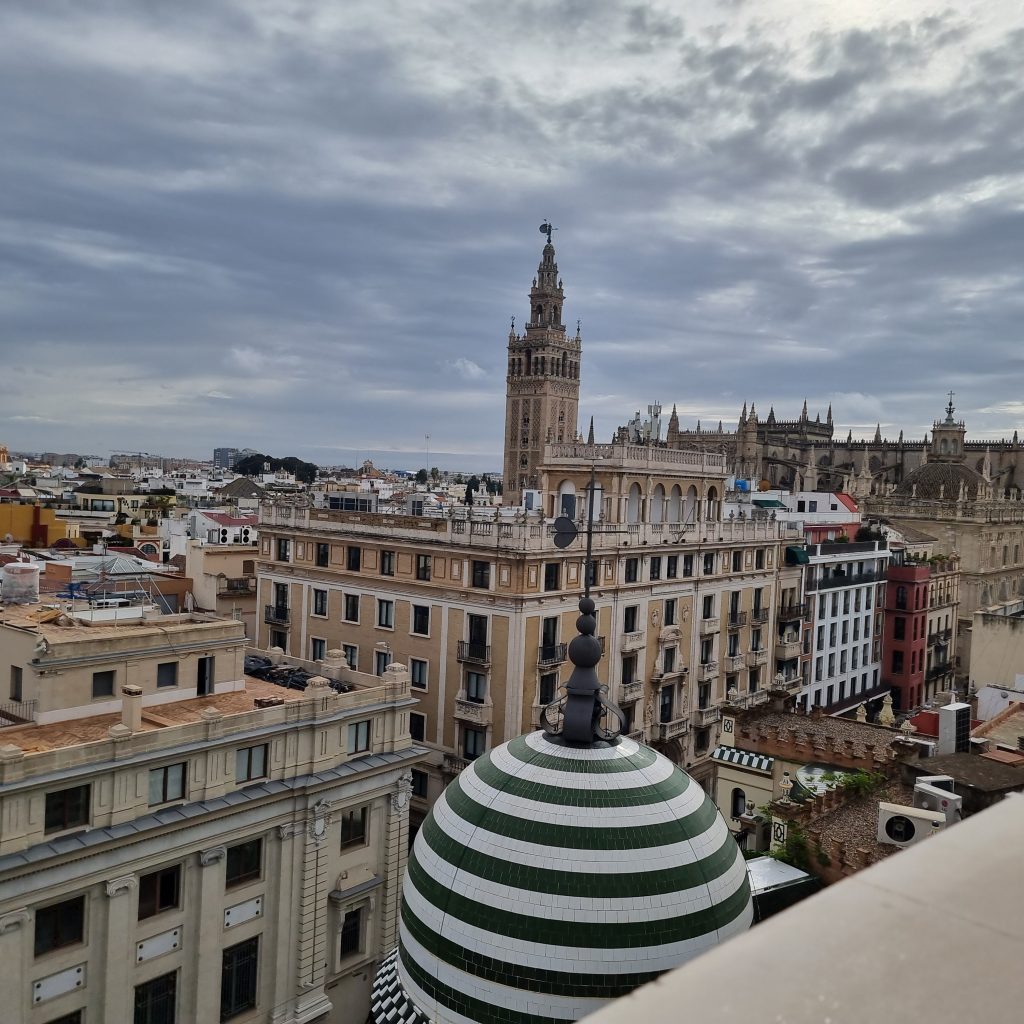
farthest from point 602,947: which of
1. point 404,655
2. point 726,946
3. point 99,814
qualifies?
point 404,655

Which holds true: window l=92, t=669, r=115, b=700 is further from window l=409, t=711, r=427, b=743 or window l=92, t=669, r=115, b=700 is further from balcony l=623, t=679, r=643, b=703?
balcony l=623, t=679, r=643, b=703

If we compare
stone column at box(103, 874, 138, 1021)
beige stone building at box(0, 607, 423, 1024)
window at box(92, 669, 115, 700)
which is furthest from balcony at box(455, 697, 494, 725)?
stone column at box(103, 874, 138, 1021)

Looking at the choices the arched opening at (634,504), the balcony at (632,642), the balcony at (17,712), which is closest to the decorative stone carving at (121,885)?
the balcony at (17,712)

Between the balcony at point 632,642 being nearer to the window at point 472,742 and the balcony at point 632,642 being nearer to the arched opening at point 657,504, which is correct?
the arched opening at point 657,504

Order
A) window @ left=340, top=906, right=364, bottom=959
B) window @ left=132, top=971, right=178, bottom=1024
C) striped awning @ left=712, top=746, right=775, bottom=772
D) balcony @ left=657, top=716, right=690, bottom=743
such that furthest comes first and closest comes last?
balcony @ left=657, top=716, right=690, bottom=743, striped awning @ left=712, top=746, right=775, bottom=772, window @ left=340, top=906, right=364, bottom=959, window @ left=132, top=971, right=178, bottom=1024

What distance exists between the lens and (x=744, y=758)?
101 feet

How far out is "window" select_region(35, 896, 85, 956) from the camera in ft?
69.5

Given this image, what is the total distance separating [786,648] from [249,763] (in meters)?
38.3

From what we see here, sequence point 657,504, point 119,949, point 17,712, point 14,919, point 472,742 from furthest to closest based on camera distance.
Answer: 1. point 657,504
2. point 472,742
3. point 17,712
4. point 119,949
5. point 14,919

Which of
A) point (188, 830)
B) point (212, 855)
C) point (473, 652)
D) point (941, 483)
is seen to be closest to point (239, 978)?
point (212, 855)

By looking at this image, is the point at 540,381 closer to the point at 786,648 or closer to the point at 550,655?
the point at 786,648

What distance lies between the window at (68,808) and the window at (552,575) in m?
21.7

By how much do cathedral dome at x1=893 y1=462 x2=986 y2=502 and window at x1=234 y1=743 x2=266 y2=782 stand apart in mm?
81501

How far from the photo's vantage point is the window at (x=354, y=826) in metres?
28.6
